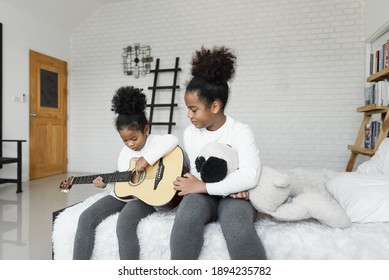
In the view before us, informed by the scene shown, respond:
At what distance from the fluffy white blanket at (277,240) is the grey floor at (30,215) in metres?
0.70

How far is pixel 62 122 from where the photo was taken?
4738 millimetres

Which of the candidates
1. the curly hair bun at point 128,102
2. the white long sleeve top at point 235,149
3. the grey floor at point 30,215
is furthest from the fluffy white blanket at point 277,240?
the grey floor at point 30,215

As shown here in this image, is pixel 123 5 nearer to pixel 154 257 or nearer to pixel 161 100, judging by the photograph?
pixel 161 100

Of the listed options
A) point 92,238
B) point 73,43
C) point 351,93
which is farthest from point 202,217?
point 73,43

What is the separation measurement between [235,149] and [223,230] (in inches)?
14.4

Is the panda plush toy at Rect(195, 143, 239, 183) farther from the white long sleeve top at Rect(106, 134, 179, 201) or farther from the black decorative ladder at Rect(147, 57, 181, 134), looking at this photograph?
the black decorative ladder at Rect(147, 57, 181, 134)

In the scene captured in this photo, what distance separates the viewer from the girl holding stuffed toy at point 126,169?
1116 mm

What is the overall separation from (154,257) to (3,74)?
3.60 metres

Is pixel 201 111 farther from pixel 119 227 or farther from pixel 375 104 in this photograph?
pixel 375 104

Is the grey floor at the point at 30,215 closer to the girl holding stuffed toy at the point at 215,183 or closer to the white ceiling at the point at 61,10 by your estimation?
the girl holding stuffed toy at the point at 215,183

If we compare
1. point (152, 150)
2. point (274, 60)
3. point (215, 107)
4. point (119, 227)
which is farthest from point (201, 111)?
point (274, 60)

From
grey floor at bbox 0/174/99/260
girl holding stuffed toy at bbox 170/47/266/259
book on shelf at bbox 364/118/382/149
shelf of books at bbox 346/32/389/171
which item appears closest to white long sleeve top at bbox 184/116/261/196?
girl holding stuffed toy at bbox 170/47/266/259

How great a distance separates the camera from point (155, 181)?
4.31ft

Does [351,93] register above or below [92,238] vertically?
above
